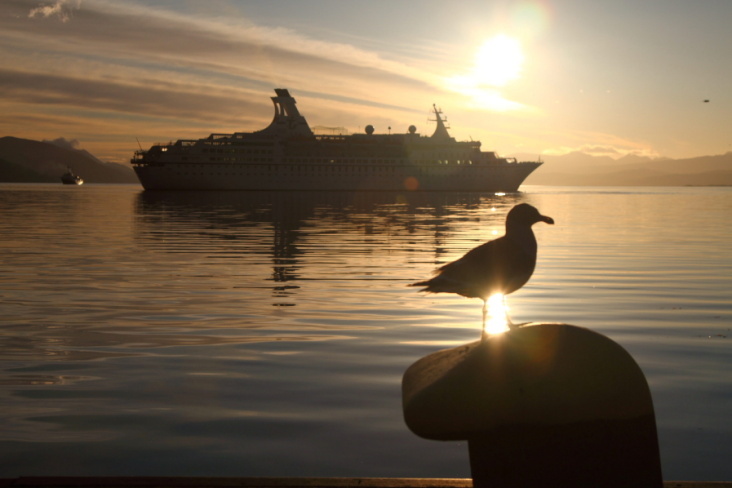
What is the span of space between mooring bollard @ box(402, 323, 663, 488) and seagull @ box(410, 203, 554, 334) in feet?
8.13

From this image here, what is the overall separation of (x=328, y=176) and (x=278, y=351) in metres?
92.9

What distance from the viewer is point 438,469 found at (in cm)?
405

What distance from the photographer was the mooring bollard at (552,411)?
2832 millimetres

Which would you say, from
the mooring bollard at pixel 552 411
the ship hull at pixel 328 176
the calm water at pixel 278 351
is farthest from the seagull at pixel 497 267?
the ship hull at pixel 328 176

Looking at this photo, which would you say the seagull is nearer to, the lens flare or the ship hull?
the lens flare

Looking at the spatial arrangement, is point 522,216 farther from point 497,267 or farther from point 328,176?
point 328,176

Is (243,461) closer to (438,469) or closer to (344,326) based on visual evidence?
(438,469)

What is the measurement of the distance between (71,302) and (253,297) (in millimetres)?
2507

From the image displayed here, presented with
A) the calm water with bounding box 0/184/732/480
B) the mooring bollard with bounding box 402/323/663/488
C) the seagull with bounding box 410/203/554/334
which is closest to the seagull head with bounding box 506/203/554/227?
the seagull with bounding box 410/203/554/334

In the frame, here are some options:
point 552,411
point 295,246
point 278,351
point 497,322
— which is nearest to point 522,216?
point 497,322

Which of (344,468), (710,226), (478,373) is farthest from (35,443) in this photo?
(710,226)

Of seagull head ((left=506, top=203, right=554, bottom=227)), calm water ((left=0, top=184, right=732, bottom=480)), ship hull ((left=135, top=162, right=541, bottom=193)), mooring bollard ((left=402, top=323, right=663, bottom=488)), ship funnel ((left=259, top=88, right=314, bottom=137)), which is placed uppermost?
ship funnel ((left=259, top=88, right=314, bottom=137))

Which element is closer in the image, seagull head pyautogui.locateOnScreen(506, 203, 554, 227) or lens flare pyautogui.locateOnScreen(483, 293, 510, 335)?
lens flare pyautogui.locateOnScreen(483, 293, 510, 335)

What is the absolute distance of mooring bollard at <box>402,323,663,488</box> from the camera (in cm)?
283
